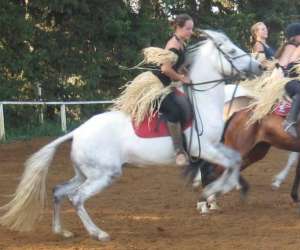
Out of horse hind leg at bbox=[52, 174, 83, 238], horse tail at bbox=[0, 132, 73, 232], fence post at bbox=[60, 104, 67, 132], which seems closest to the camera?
horse tail at bbox=[0, 132, 73, 232]

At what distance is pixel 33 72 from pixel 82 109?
7.10 ft

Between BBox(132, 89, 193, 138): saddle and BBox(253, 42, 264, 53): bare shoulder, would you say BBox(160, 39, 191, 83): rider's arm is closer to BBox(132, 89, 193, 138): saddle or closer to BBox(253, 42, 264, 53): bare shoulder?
BBox(132, 89, 193, 138): saddle

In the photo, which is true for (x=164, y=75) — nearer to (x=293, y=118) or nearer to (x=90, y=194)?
(x=90, y=194)

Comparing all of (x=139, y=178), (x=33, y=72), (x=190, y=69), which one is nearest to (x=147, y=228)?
(x=190, y=69)

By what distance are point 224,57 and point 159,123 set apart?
3.66 ft

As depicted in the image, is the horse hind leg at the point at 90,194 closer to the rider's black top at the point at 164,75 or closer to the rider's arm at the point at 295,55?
the rider's black top at the point at 164,75

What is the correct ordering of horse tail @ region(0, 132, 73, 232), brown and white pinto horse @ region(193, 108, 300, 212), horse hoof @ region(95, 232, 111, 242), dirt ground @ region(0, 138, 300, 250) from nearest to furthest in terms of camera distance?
dirt ground @ region(0, 138, 300, 250) → horse hoof @ region(95, 232, 111, 242) → horse tail @ region(0, 132, 73, 232) → brown and white pinto horse @ region(193, 108, 300, 212)

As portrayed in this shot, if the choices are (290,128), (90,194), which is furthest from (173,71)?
(290,128)

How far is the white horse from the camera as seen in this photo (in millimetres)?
7031

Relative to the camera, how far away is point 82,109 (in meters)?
21.2

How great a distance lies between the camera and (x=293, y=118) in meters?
8.63

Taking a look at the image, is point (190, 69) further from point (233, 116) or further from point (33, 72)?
point (33, 72)

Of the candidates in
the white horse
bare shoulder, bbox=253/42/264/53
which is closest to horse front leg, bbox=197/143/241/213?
the white horse

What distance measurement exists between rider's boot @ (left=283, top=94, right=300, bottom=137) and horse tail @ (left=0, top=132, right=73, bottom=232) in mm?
3144
